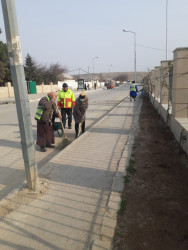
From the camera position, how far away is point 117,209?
2789 mm

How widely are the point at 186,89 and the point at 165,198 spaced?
11.6 ft

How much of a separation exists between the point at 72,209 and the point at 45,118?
300cm

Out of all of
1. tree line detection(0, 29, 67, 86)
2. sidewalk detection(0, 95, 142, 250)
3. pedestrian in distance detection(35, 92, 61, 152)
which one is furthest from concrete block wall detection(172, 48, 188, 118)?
tree line detection(0, 29, 67, 86)

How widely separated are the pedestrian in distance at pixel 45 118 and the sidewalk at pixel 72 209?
1.02 m

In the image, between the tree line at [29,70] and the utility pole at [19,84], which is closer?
the utility pole at [19,84]

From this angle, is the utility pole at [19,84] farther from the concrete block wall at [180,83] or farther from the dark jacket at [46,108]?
the concrete block wall at [180,83]

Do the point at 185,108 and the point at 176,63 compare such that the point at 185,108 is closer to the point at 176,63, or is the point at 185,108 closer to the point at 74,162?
the point at 176,63

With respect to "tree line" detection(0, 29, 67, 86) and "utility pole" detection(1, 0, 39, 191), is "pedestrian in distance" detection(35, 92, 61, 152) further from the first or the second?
"tree line" detection(0, 29, 67, 86)

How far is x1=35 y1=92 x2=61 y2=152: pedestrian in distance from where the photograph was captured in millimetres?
5348

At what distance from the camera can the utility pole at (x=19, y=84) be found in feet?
9.02

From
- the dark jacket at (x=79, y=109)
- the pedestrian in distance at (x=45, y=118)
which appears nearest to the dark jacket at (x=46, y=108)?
the pedestrian in distance at (x=45, y=118)

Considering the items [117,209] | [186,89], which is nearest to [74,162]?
[117,209]

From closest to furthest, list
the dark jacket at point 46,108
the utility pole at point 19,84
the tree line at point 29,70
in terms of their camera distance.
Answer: the utility pole at point 19,84, the dark jacket at point 46,108, the tree line at point 29,70

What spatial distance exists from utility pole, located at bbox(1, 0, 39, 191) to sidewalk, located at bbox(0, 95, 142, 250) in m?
0.48
